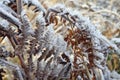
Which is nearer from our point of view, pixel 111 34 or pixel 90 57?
pixel 90 57

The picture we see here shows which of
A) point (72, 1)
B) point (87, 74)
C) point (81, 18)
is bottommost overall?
point (87, 74)

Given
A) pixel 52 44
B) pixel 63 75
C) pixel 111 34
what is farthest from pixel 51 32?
pixel 111 34

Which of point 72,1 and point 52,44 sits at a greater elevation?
point 72,1

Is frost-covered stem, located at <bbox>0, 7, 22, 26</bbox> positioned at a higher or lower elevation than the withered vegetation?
higher

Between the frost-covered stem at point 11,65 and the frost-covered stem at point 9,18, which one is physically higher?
the frost-covered stem at point 9,18

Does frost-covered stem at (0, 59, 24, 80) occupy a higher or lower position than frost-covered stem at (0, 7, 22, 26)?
lower

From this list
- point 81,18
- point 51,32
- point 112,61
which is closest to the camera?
point 51,32

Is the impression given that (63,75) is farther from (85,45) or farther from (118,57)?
(118,57)

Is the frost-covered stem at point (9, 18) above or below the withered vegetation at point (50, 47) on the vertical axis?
above

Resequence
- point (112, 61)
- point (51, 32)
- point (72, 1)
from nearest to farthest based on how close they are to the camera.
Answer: point (51, 32), point (112, 61), point (72, 1)
